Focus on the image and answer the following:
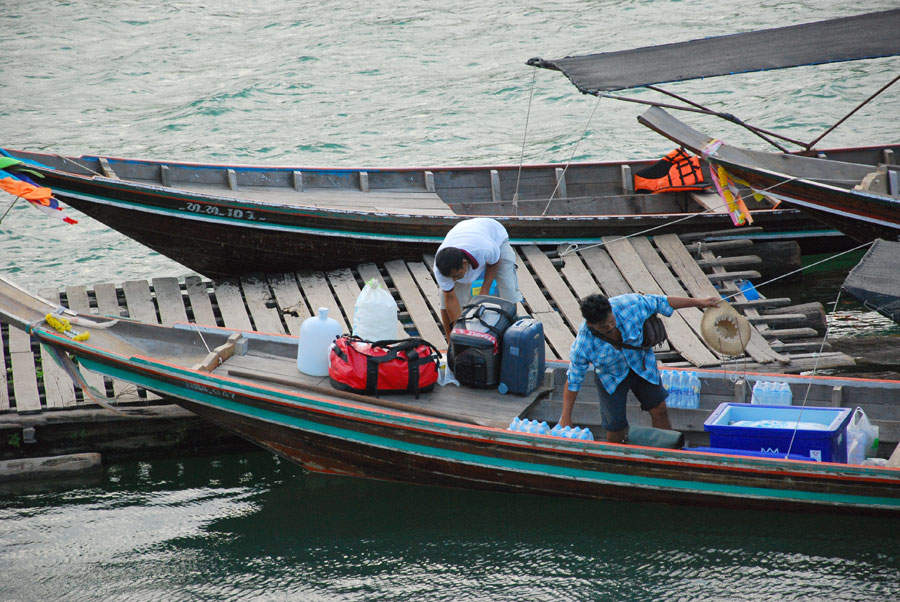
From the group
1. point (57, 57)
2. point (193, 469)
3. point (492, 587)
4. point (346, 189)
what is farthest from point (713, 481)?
point (57, 57)

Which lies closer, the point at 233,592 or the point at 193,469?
the point at 233,592

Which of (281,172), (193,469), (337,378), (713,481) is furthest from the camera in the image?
(281,172)

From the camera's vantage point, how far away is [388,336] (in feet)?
20.2

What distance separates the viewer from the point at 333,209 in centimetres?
833

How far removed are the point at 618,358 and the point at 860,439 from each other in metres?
1.49

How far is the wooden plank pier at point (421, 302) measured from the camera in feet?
23.0

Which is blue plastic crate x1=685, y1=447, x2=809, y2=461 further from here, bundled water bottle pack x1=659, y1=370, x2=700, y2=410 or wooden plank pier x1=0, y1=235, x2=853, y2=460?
wooden plank pier x1=0, y1=235, x2=853, y2=460

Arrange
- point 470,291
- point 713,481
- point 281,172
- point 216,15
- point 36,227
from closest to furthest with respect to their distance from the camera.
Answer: point 713,481
point 470,291
point 281,172
point 36,227
point 216,15

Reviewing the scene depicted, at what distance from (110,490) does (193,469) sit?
595 millimetres

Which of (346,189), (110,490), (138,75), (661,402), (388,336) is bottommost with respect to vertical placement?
(110,490)

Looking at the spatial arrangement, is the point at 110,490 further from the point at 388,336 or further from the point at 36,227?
the point at 36,227

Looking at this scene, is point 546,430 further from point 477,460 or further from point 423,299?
point 423,299

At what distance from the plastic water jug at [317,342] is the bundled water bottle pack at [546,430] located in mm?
1357

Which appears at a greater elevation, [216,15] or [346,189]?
[216,15]
